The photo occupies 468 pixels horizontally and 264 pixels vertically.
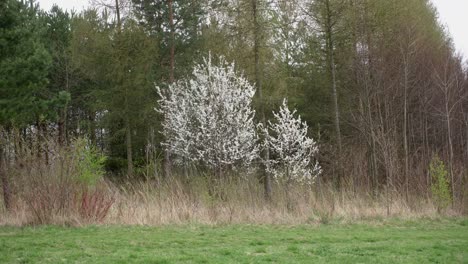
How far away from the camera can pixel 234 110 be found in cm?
1919

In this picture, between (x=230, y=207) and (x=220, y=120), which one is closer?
(x=230, y=207)

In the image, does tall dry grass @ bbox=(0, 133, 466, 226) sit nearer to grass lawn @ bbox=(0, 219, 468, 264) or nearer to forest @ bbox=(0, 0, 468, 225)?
forest @ bbox=(0, 0, 468, 225)

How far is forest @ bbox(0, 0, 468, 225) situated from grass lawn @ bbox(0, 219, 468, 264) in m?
1.57

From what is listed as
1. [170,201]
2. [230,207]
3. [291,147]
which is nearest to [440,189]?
[291,147]

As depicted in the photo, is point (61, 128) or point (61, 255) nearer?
point (61, 255)

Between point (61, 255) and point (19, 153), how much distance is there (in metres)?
7.42

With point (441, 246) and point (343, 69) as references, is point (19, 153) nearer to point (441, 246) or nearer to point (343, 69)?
point (441, 246)

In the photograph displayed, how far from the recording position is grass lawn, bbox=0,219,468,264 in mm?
7555

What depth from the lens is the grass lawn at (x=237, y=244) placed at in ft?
24.8

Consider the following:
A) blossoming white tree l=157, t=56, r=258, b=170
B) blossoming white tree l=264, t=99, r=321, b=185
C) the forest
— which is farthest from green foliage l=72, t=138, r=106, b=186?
blossoming white tree l=264, t=99, r=321, b=185

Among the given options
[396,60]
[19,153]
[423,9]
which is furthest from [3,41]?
[423,9]

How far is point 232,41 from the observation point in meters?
18.6

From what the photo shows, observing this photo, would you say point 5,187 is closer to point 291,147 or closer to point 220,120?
point 220,120

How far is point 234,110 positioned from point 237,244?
34.3 ft
